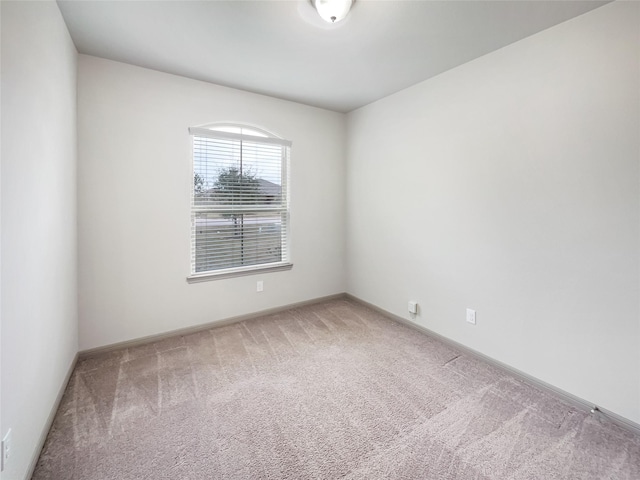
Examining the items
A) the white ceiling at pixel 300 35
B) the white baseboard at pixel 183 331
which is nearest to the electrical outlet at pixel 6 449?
the white baseboard at pixel 183 331

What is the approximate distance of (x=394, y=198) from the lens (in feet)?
11.2

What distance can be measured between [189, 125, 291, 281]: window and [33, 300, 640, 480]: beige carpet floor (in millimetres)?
987

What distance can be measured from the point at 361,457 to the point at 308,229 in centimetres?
263

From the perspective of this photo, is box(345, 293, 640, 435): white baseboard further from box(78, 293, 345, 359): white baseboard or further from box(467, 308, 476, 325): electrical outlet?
box(78, 293, 345, 359): white baseboard

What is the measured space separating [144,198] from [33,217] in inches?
50.8

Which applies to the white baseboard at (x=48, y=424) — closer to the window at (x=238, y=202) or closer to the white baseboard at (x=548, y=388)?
the window at (x=238, y=202)

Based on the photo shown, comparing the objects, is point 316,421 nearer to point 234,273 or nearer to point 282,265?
point 234,273

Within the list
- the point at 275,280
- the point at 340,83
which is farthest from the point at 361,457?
the point at 340,83

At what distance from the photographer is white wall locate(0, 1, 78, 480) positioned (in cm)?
125

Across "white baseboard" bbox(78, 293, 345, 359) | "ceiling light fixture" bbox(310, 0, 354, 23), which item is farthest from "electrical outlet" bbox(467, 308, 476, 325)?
"ceiling light fixture" bbox(310, 0, 354, 23)

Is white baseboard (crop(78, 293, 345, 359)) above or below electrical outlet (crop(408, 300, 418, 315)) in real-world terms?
below

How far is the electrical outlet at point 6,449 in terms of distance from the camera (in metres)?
1.18

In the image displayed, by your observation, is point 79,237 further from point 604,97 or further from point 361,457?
→ point 604,97

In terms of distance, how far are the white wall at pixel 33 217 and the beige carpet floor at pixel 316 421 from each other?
0.31 meters
